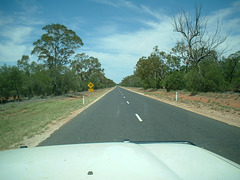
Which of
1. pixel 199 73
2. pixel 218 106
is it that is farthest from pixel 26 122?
pixel 199 73

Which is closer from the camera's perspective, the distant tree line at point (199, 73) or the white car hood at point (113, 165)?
→ the white car hood at point (113, 165)

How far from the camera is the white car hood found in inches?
76.2

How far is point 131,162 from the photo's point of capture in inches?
88.3

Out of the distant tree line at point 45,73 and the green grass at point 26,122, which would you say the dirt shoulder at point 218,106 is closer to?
the green grass at point 26,122

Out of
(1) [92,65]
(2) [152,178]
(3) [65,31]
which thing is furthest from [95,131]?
(1) [92,65]

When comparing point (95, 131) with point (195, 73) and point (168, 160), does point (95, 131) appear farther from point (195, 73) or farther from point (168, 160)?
point (195, 73)

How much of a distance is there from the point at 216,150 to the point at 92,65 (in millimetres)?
64267

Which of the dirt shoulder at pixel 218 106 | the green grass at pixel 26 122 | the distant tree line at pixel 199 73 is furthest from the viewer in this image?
the distant tree line at pixel 199 73

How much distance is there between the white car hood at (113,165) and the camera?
1.93 m

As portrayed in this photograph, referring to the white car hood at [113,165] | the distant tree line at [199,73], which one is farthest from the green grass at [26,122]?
the distant tree line at [199,73]

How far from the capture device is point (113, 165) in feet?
7.05

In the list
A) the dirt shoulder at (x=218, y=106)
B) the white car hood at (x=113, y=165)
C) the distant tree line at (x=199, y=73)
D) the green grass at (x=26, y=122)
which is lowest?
the green grass at (x=26, y=122)

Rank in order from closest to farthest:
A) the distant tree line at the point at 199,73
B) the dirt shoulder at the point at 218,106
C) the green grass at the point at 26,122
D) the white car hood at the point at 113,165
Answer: the white car hood at the point at 113,165 < the green grass at the point at 26,122 < the dirt shoulder at the point at 218,106 < the distant tree line at the point at 199,73

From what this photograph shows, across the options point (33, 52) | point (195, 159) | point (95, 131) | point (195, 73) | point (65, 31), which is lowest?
point (95, 131)
